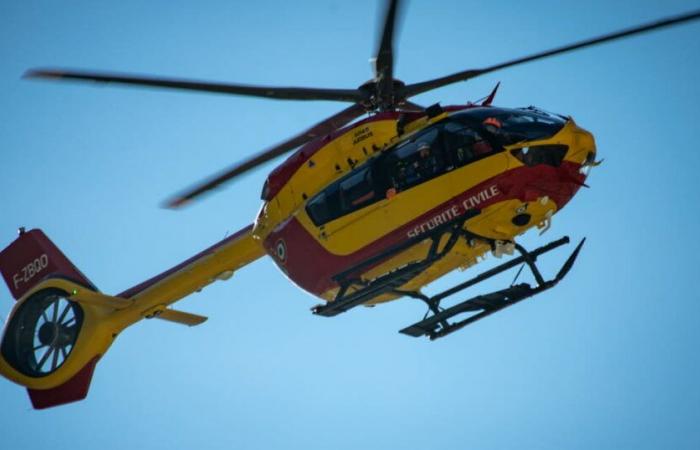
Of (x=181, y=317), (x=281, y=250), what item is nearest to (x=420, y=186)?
(x=281, y=250)

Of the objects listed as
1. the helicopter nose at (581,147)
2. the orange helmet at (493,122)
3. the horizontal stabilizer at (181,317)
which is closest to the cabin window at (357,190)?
the orange helmet at (493,122)

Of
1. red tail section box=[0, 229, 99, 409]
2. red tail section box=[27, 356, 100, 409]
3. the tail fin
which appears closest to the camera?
the tail fin

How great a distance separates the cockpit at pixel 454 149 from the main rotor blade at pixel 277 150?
1222mm

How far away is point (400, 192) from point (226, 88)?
9.26 feet

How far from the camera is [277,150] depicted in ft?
45.0

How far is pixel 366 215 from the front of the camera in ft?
42.5

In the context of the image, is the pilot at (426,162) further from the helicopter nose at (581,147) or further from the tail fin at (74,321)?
the tail fin at (74,321)

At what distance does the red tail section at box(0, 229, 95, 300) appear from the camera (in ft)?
57.3

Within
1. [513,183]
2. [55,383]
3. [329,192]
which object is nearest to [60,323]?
[55,383]

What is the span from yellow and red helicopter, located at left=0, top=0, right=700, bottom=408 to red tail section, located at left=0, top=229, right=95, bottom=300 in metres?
3.21

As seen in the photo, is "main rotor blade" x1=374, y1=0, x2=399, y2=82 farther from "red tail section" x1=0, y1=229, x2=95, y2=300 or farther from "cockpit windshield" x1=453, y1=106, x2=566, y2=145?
"red tail section" x1=0, y1=229, x2=95, y2=300

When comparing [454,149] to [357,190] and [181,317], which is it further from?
[181,317]

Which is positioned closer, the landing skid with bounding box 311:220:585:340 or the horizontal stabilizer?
the landing skid with bounding box 311:220:585:340

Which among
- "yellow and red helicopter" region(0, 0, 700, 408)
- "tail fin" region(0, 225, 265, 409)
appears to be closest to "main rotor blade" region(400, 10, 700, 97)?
"yellow and red helicopter" region(0, 0, 700, 408)
